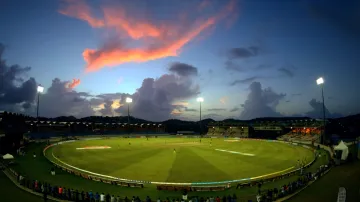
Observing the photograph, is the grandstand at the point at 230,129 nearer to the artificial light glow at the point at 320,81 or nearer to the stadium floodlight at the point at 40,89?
the artificial light glow at the point at 320,81

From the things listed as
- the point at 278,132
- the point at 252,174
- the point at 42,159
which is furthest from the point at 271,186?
the point at 278,132

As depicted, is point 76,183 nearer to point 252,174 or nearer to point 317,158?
point 252,174

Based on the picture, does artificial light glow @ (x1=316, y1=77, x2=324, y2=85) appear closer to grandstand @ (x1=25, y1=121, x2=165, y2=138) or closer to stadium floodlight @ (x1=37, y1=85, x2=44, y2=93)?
stadium floodlight @ (x1=37, y1=85, x2=44, y2=93)

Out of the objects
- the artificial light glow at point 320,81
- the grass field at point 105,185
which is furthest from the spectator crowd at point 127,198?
the artificial light glow at point 320,81

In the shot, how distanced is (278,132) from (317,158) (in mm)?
56187

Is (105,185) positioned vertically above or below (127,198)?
below

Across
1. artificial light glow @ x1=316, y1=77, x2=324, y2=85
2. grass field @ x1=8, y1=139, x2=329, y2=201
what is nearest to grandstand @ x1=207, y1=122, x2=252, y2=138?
artificial light glow @ x1=316, y1=77, x2=324, y2=85

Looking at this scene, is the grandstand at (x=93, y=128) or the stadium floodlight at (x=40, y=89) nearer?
the stadium floodlight at (x=40, y=89)

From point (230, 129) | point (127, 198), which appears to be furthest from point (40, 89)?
point (230, 129)

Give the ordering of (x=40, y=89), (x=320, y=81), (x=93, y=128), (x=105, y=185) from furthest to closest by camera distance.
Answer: (x=93, y=128), (x=40, y=89), (x=320, y=81), (x=105, y=185)

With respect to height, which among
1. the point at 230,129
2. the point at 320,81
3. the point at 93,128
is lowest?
the point at 230,129

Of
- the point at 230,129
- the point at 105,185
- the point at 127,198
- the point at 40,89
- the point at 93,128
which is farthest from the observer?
the point at 93,128

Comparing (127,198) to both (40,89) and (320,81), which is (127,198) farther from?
(320,81)

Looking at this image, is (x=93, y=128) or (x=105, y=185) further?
(x=93, y=128)
